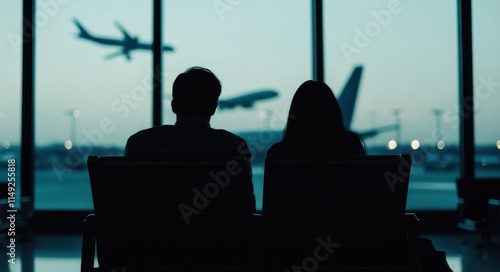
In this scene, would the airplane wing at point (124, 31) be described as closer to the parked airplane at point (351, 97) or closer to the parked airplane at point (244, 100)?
the parked airplane at point (244, 100)

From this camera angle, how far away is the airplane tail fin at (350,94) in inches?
221

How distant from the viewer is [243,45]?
5.52m

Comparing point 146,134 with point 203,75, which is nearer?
point 146,134

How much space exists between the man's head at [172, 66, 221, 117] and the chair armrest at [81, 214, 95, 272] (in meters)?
0.47

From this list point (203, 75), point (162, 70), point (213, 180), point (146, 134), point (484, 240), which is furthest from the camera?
point (162, 70)

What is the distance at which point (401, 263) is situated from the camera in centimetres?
159

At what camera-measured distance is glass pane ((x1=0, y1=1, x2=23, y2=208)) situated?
18.0 ft

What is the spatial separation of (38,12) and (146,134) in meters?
4.47

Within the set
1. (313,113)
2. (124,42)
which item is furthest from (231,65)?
(313,113)

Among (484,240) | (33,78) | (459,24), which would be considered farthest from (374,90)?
(33,78)

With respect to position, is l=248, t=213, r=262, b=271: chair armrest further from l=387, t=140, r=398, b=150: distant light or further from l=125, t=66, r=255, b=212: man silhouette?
l=387, t=140, r=398, b=150: distant light

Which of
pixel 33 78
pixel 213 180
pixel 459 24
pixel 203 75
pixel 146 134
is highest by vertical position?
pixel 459 24

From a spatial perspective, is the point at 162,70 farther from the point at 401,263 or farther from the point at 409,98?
the point at 401,263

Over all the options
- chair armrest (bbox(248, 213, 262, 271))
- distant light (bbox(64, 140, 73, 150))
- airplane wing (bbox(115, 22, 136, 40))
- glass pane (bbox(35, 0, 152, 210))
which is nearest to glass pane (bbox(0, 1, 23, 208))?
glass pane (bbox(35, 0, 152, 210))
